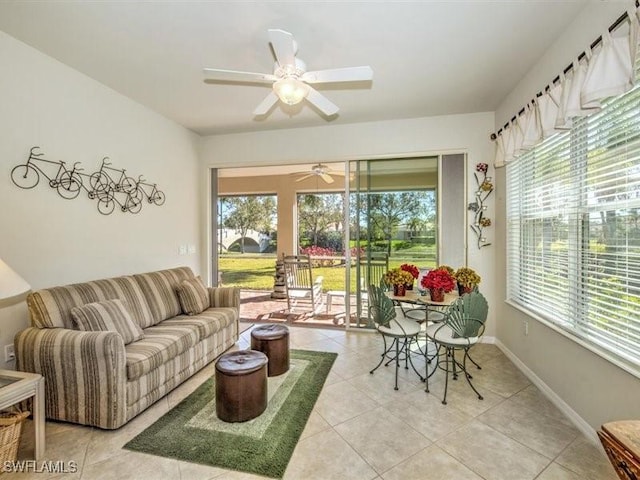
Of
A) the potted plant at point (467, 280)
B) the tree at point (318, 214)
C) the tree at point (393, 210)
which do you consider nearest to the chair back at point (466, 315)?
the potted plant at point (467, 280)

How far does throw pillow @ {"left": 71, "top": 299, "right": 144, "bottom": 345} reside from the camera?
2.29m

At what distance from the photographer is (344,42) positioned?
7.91 feet

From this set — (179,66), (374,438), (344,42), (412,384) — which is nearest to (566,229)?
(412,384)

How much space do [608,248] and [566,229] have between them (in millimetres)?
466

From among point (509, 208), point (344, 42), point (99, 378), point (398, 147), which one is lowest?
point (99, 378)

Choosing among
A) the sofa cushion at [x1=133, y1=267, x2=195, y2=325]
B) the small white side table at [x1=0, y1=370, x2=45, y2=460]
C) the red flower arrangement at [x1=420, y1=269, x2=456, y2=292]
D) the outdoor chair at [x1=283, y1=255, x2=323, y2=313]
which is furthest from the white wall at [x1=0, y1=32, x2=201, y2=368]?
the red flower arrangement at [x1=420, y1=269, x2=456, y2=292]

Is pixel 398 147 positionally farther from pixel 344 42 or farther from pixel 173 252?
pixel 173 252

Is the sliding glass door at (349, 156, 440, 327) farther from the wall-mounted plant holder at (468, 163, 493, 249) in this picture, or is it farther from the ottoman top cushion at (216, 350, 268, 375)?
the ottoman top cushion at (216, 350, 268, 375)

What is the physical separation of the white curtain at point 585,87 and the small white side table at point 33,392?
12.0 feet

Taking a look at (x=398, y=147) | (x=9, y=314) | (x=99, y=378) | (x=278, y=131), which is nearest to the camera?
(x=99, y=378)

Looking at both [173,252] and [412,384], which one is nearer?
[412,384]

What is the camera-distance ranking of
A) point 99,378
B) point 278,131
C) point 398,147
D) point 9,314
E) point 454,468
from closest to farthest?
point 454,468 → point 99,378 → point 9,314 → point 398,147 → point 278,131

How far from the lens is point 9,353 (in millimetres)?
2359

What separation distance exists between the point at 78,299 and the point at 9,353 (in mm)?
577
